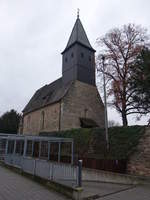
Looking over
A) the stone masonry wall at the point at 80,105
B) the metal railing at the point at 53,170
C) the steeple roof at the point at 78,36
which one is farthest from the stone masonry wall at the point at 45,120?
the metal railing at the point at 53,170

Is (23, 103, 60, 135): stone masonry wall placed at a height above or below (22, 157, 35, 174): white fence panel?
above

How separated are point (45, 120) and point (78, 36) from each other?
1258cm

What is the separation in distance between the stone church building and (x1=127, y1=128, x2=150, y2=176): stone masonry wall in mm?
12774

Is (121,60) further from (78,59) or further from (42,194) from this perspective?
(42,194)

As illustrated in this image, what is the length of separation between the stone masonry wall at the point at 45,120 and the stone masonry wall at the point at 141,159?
44.0ft

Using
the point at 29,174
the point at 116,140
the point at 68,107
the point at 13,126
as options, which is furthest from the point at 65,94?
the point at 13,126

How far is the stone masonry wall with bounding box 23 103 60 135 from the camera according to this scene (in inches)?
1032

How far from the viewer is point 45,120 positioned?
28.8m

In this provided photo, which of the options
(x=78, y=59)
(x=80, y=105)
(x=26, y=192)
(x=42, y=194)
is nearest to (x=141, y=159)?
(x=42, y=194)

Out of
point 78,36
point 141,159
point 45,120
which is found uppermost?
point 78,36

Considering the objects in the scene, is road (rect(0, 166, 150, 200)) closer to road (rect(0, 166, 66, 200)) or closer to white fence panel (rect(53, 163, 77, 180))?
road (rect(0, 166, 66, 200))

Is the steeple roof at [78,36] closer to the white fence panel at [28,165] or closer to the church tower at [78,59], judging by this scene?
the church tower at [78,59]

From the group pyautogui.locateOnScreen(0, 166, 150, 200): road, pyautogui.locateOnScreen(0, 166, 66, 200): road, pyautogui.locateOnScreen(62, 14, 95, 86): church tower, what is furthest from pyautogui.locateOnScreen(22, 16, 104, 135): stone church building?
pyautogui.locateOnScreen(0, 166, 150, 200): road

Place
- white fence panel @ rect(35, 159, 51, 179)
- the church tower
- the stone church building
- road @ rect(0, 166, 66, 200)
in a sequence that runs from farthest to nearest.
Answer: the church tower < the stone church building < white fence panel @ rect(35, 159, 51, 179) < road @ rect(0, 166, 66, 200)
